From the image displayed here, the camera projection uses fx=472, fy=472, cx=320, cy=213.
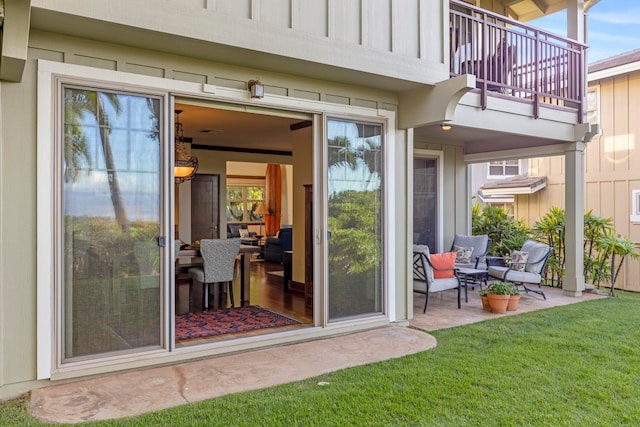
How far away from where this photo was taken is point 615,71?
10.7 metres

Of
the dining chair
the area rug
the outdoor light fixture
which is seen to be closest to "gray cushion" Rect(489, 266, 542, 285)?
the area rug

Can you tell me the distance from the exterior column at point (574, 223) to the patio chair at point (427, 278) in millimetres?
2311

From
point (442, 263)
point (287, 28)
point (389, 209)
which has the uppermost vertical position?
point (287, 28)

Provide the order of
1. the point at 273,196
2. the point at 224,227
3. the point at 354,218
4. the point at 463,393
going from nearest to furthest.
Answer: the point at 463,393
the point at 354,218
the point at 224,227
the point at 273,196

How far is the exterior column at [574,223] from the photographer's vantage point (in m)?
7.78

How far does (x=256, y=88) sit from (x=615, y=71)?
9.86 metres

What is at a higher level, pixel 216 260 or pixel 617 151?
pixel 617 151

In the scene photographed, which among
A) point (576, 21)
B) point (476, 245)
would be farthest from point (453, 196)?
point (576, 21)

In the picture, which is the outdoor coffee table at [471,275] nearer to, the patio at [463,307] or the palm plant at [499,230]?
the patio at [463,307]

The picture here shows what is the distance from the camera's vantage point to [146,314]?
400cm

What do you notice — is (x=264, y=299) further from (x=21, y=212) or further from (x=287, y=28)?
(x=287, y=28)

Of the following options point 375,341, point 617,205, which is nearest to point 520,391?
point 375,341

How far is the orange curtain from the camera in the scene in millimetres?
15266

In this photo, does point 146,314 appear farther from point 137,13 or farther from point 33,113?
point 137,13
